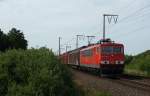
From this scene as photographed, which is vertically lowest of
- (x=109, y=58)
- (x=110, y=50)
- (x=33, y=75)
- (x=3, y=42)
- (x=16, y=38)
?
(x=33, y=75)

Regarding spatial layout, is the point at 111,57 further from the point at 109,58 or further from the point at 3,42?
the point at 3,42

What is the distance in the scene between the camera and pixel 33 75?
14.6 metres

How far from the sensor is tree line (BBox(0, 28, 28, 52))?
38.5m

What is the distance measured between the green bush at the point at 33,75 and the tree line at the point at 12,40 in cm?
2119

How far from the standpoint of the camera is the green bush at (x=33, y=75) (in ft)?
47.0

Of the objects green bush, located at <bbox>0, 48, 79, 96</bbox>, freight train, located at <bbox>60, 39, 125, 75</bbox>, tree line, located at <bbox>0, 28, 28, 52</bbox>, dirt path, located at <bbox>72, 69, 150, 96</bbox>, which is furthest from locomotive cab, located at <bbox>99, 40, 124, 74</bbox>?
green bush, located at <bbox>0, 48, 79, 96</bbox>

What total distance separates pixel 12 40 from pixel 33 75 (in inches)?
1043

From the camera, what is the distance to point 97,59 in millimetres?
40594

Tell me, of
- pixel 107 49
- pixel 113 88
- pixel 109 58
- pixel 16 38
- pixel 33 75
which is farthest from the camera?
pixel 16 38

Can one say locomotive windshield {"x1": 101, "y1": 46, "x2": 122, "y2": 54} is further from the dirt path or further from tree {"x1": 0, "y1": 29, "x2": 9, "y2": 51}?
the dirt path

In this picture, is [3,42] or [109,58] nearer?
[3,42]

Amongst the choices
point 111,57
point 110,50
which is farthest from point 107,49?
point 111,57

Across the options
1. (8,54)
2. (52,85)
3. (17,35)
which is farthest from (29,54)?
(17,35)

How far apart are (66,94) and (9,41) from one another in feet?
83.8
